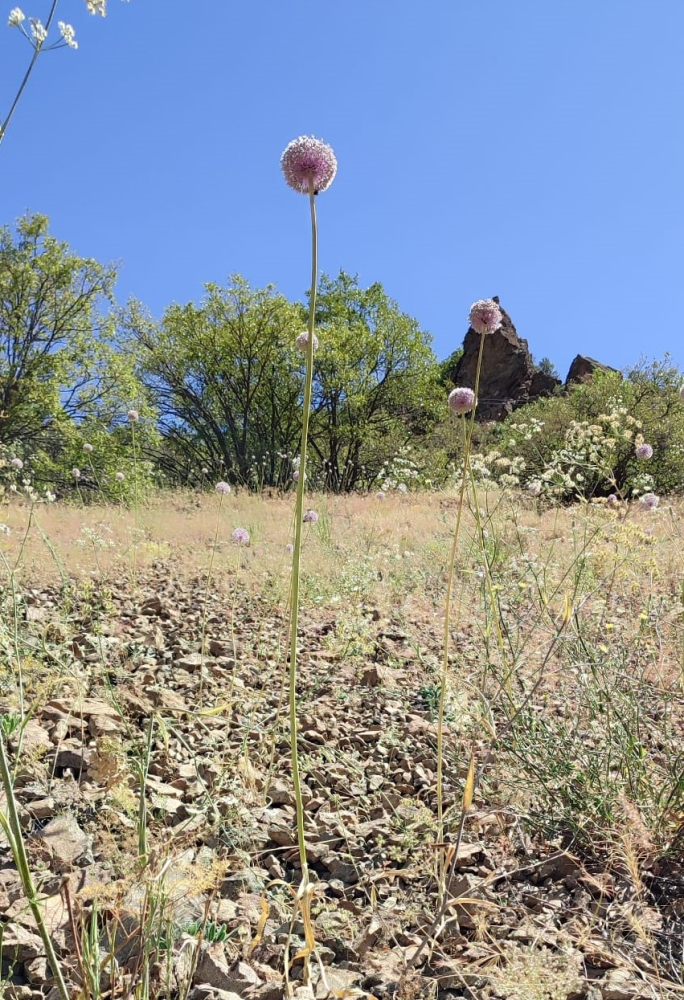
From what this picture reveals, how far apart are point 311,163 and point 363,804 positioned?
73.8 inches

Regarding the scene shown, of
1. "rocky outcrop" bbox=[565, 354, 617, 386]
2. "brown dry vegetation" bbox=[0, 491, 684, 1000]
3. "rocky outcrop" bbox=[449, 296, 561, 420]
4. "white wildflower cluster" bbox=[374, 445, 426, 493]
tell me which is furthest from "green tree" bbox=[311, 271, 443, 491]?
"brown dry vegetation" bbox=[0, 491, 684, 1000]

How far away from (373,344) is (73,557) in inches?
717

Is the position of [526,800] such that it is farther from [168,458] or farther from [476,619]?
[168,458]

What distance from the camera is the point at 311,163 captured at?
4.12ft

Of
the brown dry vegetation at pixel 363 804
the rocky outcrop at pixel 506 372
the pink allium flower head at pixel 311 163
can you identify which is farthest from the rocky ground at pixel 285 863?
the rocky outcrop at pixel 506 372

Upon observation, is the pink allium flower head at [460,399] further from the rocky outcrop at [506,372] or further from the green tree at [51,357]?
the rocky outcrop at [506,372]

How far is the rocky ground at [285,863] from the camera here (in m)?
1.32

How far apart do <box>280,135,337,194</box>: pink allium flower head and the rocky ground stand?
1.07 meters

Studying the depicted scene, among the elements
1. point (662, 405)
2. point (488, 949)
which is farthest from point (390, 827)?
point (662, 405)

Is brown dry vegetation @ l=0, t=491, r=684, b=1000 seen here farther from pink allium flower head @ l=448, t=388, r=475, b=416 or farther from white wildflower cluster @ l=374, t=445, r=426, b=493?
white wildflower cluster @ l=374, t=445, r=426, b=493

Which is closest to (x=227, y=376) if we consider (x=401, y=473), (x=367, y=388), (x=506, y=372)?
(x=367, y=388)

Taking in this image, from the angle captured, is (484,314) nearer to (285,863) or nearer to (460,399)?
(460,399)

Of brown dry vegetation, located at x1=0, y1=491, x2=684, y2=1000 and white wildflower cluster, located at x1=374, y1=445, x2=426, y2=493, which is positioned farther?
white wildflower cluster, located at x1=374, y1=445, x2=426, y2=493

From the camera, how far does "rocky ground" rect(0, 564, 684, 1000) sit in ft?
4.34
